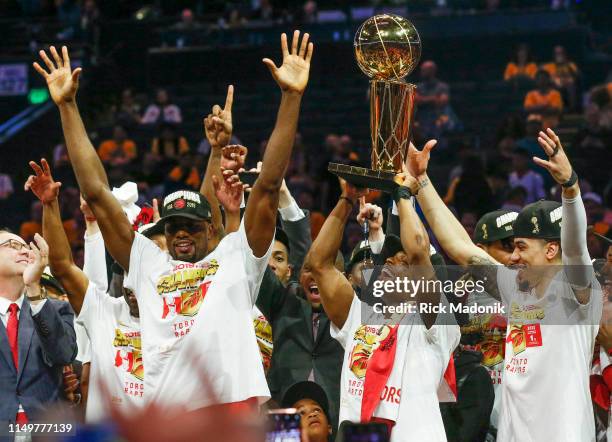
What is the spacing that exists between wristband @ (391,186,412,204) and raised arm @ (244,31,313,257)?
602mm

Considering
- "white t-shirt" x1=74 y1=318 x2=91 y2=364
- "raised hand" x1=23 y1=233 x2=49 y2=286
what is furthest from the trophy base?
"white t-shirt" x1=74 y1=318 x2=91 y2=364

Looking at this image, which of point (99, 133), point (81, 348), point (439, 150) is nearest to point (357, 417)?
point (81, 348)

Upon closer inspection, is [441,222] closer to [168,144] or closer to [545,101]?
[545,101]

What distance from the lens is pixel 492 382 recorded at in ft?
16.6

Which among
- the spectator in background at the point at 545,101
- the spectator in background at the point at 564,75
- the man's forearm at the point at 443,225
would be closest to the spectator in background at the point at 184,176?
the spectator in background at the point at 545,101

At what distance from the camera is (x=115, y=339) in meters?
4.96

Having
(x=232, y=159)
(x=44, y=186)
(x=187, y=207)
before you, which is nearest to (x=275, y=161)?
(x=232, y=159)

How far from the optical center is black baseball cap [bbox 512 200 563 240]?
4371 millimetres

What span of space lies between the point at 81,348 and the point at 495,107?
9.26 metres

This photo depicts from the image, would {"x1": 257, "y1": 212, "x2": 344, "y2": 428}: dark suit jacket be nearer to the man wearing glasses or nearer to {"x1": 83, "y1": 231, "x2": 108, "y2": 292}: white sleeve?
{"x1": 83, "y1": 231, "x2": 108, "y2": 292}: white sleeve

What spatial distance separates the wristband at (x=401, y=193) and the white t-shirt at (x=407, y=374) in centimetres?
55

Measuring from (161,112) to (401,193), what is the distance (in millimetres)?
11092

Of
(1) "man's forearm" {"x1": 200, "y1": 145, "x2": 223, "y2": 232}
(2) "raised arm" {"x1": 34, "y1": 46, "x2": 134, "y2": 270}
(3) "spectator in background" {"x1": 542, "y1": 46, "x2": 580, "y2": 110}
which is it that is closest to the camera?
(2) "raised arm" {"x1": 34, "y1": 46, "x2": 134, "y2": 270}

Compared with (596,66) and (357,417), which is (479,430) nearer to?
(357,417)
